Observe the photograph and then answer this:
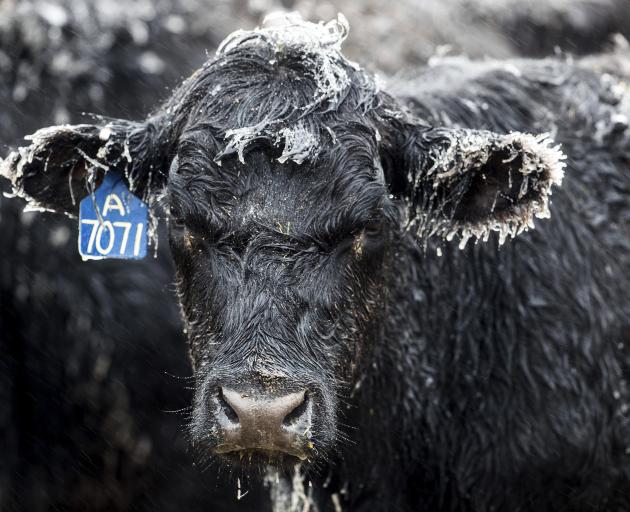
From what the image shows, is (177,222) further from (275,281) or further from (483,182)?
(483,182)

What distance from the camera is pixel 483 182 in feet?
14.0

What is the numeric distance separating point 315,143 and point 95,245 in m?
1.20

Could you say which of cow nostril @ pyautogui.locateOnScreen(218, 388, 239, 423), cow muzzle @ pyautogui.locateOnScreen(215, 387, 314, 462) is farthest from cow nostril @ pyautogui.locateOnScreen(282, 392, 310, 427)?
cow nostril @ pyautogui.locateOnScreen(218, 388, 239, 423)

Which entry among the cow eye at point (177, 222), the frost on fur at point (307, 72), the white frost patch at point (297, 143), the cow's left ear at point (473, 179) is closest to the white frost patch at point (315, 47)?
the frost on fur at point (307, 72)

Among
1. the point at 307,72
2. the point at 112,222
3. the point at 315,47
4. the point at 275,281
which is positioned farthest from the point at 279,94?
the point at 112,222

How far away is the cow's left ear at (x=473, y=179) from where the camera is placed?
4000 millimetres

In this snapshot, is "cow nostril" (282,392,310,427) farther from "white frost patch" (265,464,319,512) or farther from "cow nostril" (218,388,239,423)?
"white frost patch" (265,464,319,512)

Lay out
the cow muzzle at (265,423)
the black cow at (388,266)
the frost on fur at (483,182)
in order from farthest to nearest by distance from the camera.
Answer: the frost on fur at (483,182) < the black cow at (388,266) < the cow muzzle at (265,423)

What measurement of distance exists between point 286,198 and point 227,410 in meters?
0.84

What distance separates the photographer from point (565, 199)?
194 inches

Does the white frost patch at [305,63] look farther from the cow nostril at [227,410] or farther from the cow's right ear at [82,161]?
the cow nostril at [227,410]

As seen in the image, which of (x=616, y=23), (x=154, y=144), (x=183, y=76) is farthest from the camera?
(x=616, y=23)

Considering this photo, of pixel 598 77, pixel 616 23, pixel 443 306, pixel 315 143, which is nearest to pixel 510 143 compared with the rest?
pixel 315 143

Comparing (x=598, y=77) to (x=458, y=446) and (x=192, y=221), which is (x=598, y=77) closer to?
(x=458, y=446)
